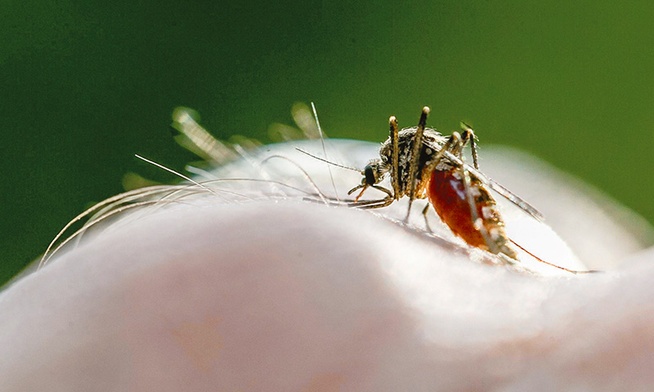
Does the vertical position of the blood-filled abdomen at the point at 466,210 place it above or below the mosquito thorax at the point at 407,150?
below

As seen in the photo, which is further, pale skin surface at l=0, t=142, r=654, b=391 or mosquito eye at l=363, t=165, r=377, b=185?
mosquito eye at l=363, t=165, r=377, b=185

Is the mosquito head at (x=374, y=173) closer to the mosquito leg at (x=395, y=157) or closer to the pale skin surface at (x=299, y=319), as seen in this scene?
the mosquito leg at (x=395, y=157)

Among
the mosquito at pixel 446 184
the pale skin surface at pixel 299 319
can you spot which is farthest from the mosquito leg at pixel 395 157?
the pale skin surface at pixel 299 319

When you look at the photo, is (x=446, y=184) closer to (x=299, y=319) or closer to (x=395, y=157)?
(x=395, y=157)

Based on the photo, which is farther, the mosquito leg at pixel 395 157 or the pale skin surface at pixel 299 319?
the mosquito leg at pixel 395 157

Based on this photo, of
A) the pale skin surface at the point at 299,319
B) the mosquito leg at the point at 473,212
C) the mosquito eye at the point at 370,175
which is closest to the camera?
the pale skin surface at the point at 299,319

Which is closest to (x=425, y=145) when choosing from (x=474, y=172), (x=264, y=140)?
(x=474, y=172)

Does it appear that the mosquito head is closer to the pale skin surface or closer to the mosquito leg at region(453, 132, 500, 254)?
the mosquito leg at region(453, 132, 500, 254)

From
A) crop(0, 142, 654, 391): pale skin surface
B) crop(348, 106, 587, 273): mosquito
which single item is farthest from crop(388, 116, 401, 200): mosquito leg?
crop(0, 142, 654, 391): pale skin surface

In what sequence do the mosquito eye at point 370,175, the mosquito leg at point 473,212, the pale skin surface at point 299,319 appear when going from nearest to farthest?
the pale skin surface at point 299,319, the mosquito leg at point 473,212, the mosquito eye at point 370,175
